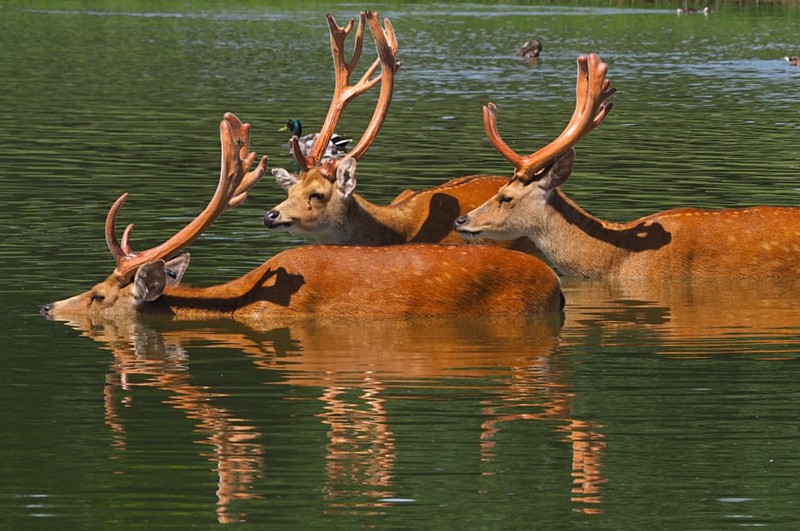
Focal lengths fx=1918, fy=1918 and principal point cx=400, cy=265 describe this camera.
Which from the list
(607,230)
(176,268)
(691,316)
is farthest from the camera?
(607,230)

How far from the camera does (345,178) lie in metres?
15.3

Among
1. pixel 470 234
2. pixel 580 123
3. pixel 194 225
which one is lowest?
pixel 470 234

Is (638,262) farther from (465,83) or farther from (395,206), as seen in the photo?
(465,83)

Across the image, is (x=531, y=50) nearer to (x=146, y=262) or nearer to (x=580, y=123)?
(x=580, y=123)

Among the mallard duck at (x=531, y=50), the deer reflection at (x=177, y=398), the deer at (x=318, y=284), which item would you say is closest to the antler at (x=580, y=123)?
the deer at (x=318, y=284)

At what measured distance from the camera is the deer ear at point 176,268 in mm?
13078

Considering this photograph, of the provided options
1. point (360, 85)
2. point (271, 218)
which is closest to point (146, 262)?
point (271, 218)

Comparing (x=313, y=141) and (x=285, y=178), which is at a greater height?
(x=285, y=178)

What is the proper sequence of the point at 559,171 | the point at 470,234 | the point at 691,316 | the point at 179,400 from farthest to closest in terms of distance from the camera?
1. the point at 559,171
2. the point at 470,234
3. the point at 691,316
4. the point at 179,400

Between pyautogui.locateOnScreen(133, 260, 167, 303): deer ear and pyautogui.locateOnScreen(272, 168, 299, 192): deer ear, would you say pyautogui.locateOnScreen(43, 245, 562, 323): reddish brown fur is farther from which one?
pyautogui.locateOnScreen(272, 168, 299, 192): deer ear

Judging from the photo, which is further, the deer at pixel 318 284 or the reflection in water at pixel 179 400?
the deer at pixel 318 284

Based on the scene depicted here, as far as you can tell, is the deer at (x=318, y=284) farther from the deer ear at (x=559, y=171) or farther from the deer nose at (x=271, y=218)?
the deer ear at (x=559, y=171)

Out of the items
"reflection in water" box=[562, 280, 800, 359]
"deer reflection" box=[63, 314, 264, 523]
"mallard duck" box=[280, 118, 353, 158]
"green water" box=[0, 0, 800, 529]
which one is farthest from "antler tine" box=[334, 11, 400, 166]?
"mallard duck" box=[280, 118, 353, 158]

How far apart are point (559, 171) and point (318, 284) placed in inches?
126
